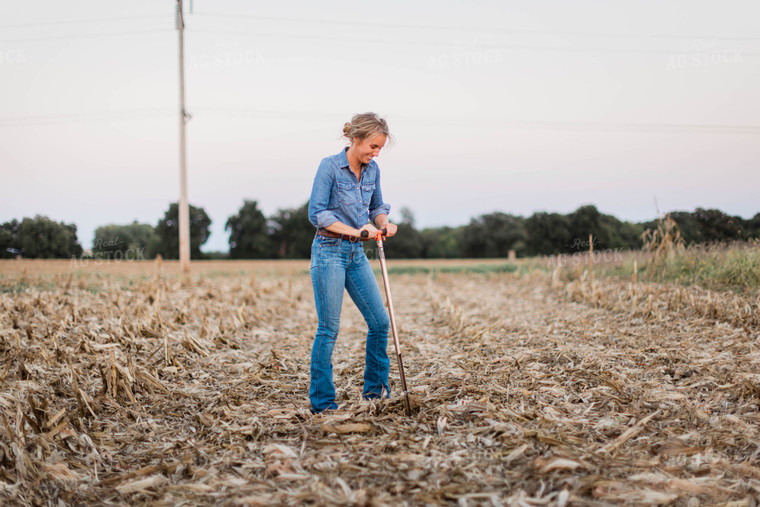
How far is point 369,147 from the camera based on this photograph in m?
3.53

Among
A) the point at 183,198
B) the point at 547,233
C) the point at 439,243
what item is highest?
the point at 183,198

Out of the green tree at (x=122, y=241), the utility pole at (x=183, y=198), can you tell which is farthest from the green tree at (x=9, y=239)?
the utility pole at (x=183, y=198)

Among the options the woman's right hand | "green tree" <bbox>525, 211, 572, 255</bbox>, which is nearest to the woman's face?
the woman's right hand

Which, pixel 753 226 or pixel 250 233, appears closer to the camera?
pixel 753 226

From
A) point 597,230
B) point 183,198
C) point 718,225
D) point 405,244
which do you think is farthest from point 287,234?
point 718,225

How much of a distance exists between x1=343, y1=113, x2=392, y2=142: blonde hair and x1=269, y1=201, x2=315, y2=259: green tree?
79.3 ft

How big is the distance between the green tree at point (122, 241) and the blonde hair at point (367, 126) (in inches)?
376

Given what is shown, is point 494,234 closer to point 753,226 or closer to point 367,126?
point 753,226

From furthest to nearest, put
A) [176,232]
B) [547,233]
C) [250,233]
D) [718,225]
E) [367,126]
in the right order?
[250,233] → [176,232] → [547,233] → [718,225] → [367,126]

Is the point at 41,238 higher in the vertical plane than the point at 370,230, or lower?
higher

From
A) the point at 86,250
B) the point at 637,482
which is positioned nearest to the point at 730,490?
the point at 637,482

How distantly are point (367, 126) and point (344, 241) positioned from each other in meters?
0.80

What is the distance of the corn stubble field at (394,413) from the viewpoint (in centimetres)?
262

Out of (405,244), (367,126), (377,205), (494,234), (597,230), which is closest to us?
(367,126)
